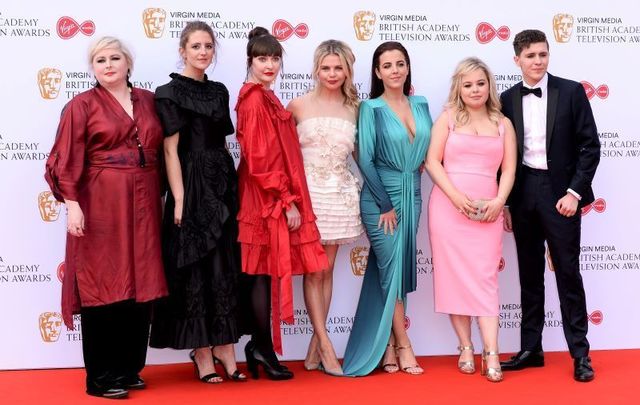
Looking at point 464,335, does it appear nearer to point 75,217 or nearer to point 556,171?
point 556,171

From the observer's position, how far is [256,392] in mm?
3830

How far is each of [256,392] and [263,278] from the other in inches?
23.0

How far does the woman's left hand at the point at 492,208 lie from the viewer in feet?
13.2

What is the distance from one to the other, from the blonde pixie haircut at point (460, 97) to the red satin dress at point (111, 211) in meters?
1.62

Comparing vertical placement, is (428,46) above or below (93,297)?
above

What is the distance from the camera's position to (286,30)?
4.64 m

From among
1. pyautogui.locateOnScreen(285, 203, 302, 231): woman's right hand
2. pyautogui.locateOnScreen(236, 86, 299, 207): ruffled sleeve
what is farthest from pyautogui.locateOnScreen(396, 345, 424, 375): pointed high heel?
pyautogui.locateOnScreen(236, 86, 299, 207): ruffled sleeve

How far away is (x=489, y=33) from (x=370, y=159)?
4.37ft

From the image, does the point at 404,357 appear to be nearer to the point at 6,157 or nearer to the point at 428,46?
the point at 428,46

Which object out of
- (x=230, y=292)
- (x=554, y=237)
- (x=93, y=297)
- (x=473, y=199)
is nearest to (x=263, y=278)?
(x=230, y=292)

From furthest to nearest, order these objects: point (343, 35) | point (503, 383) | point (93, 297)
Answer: point (343, 35)
point (503, 383)
point (93, 297)

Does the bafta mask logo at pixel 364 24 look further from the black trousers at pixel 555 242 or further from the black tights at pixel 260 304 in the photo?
the black tights at pixel 260 304

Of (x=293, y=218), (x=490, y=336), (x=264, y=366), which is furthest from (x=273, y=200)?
(x=490, y=336)

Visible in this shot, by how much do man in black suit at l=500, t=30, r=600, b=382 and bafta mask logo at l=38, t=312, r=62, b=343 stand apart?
271 cm
